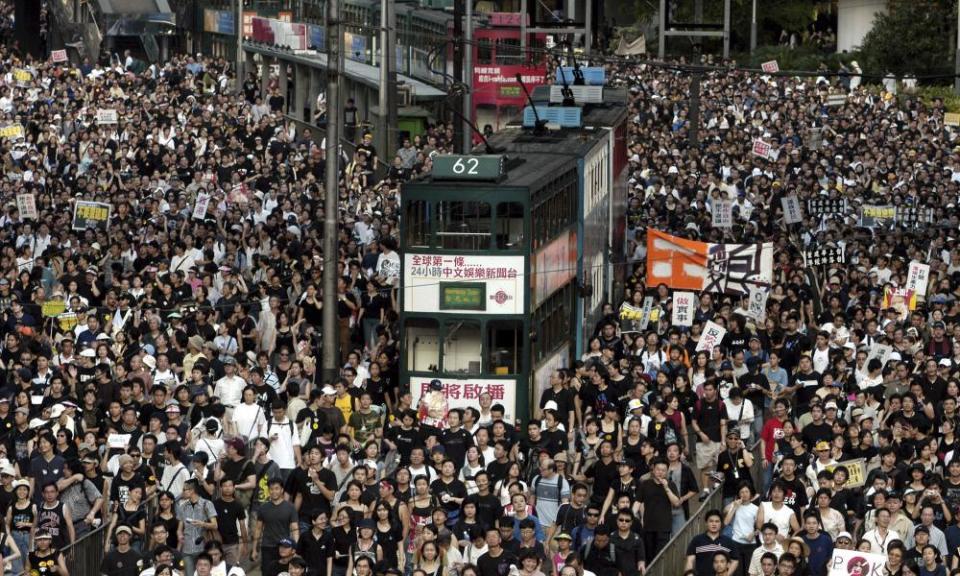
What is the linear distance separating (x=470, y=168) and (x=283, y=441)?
468 centimetres

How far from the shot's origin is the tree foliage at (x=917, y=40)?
6975 centimetres

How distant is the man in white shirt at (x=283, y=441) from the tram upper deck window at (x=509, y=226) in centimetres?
421

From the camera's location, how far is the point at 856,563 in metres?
17.2

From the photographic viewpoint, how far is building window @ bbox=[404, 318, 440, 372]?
80.0ft

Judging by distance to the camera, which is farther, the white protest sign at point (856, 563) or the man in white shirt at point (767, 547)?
the man in white shirt at point (767, 547)

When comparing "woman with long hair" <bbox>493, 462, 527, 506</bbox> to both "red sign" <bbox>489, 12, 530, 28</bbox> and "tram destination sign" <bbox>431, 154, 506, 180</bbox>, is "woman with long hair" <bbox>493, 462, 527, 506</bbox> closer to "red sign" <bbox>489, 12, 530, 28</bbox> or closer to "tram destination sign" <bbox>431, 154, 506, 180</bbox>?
"tram destination sign" <bbox>431, 154, 506, 180</bbox>

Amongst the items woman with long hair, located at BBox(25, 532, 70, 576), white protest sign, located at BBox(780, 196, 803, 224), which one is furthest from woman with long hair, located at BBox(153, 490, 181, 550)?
white protest sign, located at BBox(780, 196, 803, 224)

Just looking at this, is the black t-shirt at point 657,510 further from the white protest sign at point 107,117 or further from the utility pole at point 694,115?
the utility pole at point 694,115

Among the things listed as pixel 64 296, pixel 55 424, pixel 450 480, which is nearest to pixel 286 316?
pixel 64 296

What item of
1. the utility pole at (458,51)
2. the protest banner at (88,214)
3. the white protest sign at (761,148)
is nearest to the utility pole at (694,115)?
the utility pole at (458,51)

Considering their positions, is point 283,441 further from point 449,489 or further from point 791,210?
point 791,210

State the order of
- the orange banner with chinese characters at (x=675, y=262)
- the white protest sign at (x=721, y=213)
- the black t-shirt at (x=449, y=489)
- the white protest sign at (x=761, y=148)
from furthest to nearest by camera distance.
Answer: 1. the white protest sign at (x=761, y=148)
2. the white protest sign at (x=721, y=213)
3. the orange banner with chinese characters at (x=675, y=262)
4. the black t-shirt at (x=449, y=489)

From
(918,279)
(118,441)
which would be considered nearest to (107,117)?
(918,279)

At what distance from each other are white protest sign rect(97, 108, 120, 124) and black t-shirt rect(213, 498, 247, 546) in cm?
2442
